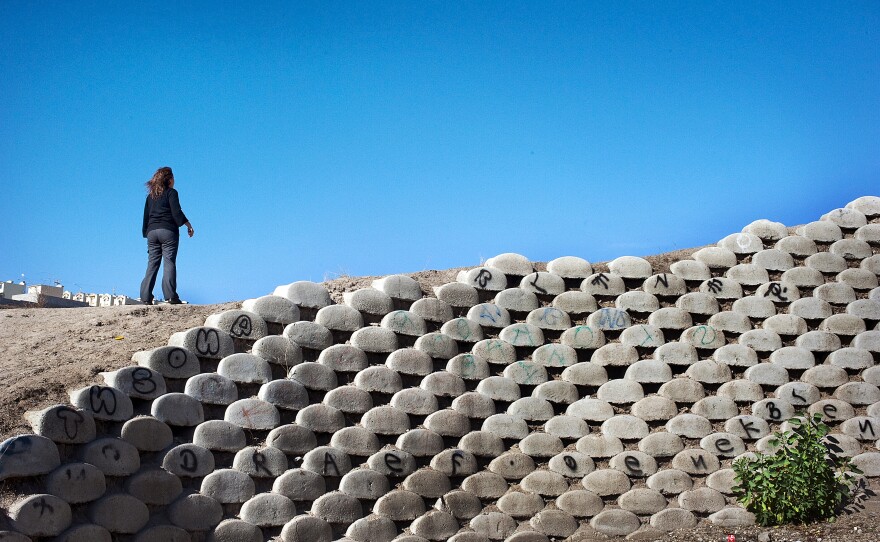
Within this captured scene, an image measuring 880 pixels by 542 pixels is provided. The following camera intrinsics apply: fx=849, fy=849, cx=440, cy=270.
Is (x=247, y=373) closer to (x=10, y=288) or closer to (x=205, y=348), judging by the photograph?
(x=205, y=348)

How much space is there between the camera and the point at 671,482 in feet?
23.9

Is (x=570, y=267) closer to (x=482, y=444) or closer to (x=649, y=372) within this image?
(x=649, y=372)

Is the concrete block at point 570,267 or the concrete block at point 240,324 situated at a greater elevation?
the concrete block at point 570,267

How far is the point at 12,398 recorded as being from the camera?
6.29 meters

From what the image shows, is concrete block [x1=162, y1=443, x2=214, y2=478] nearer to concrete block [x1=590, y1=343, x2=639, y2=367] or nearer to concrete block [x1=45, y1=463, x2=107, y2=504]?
concrete block [x1=45, y1=463, x2=107, y2=504]

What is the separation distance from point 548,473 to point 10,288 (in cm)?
1547

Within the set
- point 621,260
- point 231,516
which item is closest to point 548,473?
point 621,260

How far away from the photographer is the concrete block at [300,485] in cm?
657

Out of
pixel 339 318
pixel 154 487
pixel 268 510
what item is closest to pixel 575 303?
pixel 339 318

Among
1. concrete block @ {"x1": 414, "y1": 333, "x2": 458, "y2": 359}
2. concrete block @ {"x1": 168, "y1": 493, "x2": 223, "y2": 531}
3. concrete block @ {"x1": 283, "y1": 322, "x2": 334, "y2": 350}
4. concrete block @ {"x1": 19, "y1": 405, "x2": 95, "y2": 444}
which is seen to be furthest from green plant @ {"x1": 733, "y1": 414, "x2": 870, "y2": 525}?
concrete block @ {"x1": 19, "y1": 405, "x2": 95, "y2": 444}

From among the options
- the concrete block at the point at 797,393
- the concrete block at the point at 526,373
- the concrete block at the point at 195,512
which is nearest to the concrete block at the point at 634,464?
the concrete block at the point at 526,373

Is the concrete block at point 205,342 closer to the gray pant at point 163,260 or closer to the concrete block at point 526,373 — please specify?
the gray pant at point 163,260

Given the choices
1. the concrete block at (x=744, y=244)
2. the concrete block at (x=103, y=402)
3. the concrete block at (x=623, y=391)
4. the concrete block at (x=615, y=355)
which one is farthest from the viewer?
the concrete block at (x=744, y=244)

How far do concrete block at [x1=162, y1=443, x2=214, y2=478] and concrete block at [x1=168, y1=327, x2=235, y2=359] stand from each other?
737 mm
